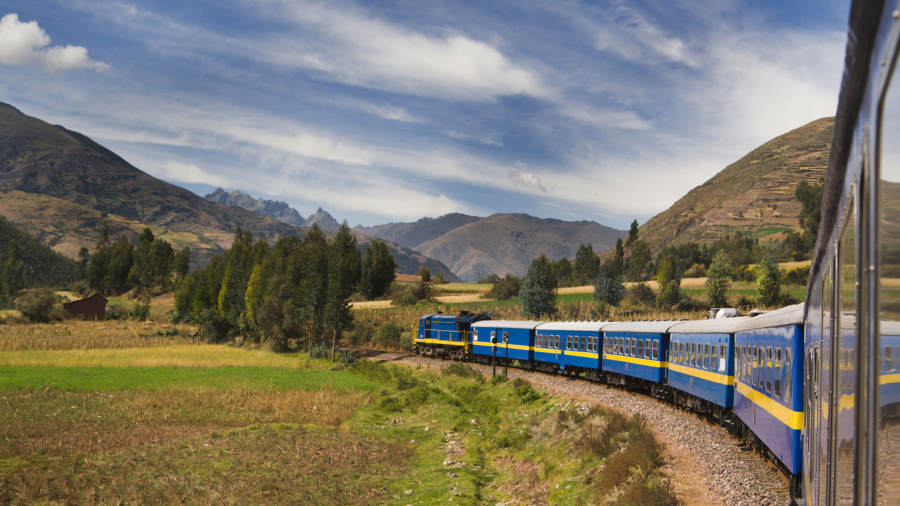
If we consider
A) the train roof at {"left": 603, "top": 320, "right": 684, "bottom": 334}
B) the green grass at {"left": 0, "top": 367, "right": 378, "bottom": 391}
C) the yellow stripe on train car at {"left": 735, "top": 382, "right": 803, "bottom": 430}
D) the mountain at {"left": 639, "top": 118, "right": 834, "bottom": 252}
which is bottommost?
the green grass at {"left": 0, "top": 367, "right": 378, "bottom": 391}

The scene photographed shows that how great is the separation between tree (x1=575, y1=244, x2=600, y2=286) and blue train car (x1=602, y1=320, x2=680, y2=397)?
110852 mm

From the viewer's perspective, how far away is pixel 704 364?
1880cm

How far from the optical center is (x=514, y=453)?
22.9m

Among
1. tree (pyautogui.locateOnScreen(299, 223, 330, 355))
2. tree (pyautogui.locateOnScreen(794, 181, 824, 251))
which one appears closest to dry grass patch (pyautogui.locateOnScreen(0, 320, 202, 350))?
tree (pyautogui.locateOnScreen(299, 223, 330, 355))

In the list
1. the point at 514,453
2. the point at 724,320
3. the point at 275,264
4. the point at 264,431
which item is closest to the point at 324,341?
the point at 275,264

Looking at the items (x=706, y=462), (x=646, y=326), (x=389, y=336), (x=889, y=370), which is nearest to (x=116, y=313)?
(x=389, y=336)

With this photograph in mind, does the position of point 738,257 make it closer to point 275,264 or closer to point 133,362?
point 275,264

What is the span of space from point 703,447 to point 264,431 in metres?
18.2

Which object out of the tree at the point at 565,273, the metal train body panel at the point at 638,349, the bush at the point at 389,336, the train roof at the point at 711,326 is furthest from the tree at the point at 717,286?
the tree at the point at 565,273

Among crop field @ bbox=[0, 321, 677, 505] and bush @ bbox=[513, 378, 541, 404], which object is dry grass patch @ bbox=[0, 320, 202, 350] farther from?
bush @ bbox=[513, 378, 541, 404]

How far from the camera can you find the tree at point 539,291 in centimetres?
7512

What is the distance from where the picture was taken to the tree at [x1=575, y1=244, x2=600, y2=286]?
139 m

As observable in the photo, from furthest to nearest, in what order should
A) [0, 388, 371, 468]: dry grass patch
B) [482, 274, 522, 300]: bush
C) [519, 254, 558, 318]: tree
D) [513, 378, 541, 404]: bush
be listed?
[482, 274, 522, 300]: bush, [519, 254, 558, 318]: tree, [513, 378, 541, 404]: bush, [0, 388, 371, 468]: dry grass patch

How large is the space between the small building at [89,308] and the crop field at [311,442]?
63400mm
